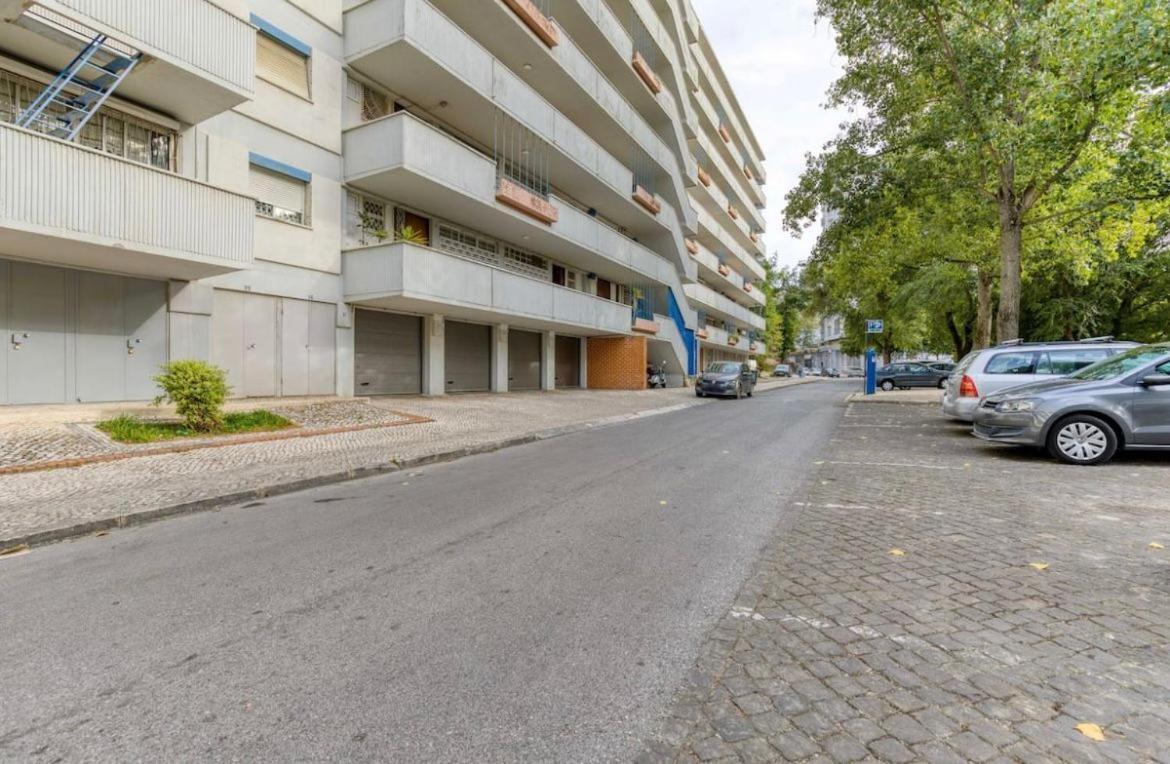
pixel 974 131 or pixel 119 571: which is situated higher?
pixel 974 131

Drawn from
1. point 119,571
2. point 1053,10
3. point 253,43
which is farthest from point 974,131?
point 119,571

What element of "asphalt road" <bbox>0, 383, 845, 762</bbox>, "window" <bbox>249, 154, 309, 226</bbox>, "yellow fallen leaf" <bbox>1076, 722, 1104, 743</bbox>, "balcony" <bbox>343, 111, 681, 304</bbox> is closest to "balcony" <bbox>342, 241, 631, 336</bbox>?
"window" <bbox>249, 154, 309, 226</bbox>

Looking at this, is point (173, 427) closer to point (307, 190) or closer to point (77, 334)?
point (77, 334)

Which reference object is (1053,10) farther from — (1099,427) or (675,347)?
(675,347)

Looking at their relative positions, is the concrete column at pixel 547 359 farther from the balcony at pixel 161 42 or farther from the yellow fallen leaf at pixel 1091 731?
the yellow fallen leaf at pixel 1091 731

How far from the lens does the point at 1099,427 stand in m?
7.77

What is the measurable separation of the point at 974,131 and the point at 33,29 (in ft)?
61.6

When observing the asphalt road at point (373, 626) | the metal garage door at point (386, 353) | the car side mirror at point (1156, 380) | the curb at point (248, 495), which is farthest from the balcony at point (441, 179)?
the car side mirror at point (1156, 380)

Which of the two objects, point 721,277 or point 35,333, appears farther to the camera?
point 721,277

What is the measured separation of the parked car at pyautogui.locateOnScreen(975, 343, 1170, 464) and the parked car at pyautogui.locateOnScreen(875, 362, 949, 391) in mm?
26529

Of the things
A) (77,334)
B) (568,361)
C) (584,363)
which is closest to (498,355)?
(568,361)

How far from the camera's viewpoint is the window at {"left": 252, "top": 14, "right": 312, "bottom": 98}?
1281cm

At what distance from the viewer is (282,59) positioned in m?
13.3

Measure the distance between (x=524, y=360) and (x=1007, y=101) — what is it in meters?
17.0
